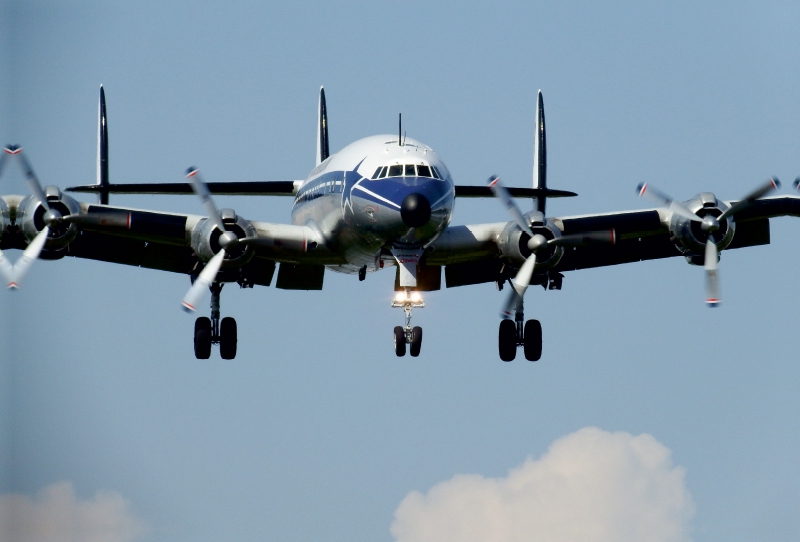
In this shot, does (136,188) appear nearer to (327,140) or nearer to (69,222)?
(69,222)

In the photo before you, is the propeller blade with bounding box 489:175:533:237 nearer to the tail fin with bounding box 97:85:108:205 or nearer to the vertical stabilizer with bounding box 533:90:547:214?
the vertical stabilizer with bounding box 533:90:547:214

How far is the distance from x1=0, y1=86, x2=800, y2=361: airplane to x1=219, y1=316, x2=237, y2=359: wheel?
1.1 inches

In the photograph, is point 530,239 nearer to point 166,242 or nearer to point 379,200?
point 379,200

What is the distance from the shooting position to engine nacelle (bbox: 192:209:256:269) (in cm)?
3903

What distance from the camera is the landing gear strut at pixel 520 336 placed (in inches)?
1727

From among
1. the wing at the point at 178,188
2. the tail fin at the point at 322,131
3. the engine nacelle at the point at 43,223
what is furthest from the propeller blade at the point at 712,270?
the engine nacelle at the point at 43,223

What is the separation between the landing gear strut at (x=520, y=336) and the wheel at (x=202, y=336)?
8.44 metres

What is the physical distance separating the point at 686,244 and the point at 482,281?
21.0 ft

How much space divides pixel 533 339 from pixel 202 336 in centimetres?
952

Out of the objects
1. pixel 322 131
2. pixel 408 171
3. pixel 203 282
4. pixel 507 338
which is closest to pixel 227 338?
pixel 203 282

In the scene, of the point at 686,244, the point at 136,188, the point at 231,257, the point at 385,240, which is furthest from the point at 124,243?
the point at 686,244

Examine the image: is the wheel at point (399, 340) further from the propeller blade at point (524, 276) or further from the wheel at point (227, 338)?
the wheel at point (227, 338)

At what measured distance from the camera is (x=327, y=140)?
51.9 m

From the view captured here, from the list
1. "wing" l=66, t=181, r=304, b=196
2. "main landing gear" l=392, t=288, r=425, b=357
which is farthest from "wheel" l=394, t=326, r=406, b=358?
"wing" l=66, t=181, r=304, b=196
